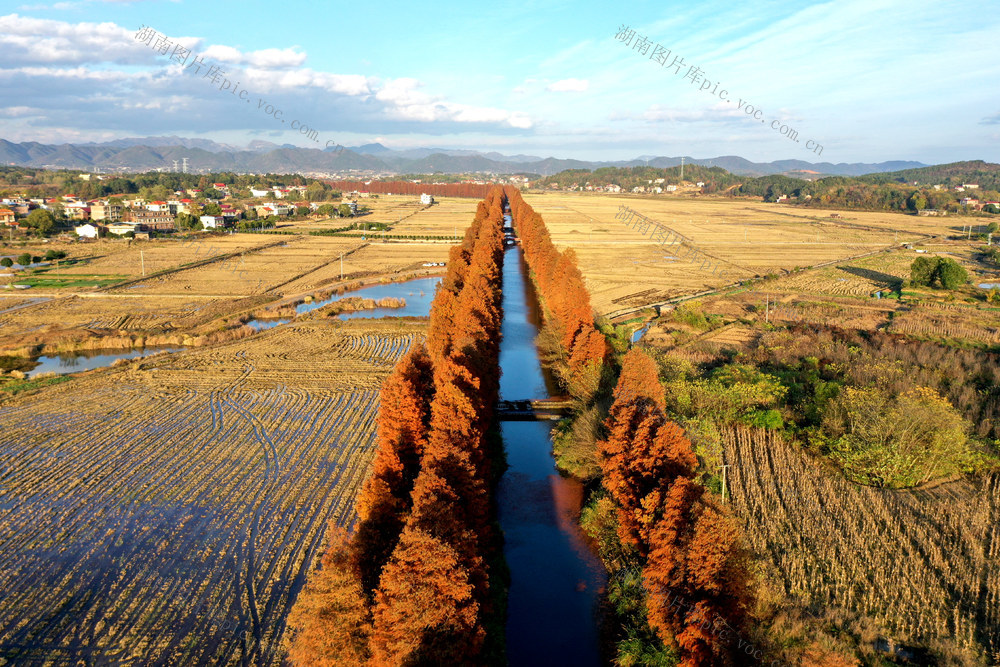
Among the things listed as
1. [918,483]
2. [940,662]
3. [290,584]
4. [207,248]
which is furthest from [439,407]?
[207,248]

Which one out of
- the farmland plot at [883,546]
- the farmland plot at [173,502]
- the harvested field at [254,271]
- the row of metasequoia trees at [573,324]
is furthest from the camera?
the harvested field at [254,271]

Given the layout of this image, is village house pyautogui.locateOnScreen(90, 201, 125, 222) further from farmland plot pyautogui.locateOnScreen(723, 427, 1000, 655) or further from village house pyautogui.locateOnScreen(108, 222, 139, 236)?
farmland plot pyautogui.locateOnScreen(723, 427, 1000, 655)

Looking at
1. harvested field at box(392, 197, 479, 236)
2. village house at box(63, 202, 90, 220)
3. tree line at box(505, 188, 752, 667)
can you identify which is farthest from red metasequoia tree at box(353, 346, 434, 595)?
village house at box(63, 202, 90, 220)

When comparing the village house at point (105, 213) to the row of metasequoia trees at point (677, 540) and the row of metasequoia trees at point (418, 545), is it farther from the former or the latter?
the row of metasequoia trees at point (677, 540)

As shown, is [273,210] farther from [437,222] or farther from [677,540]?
[677,540]

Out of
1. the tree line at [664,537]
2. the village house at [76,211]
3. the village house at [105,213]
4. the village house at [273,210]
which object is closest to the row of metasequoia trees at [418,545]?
the tree line at [664,537]

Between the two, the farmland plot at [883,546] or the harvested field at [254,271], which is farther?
the harvested field at [254,271]
